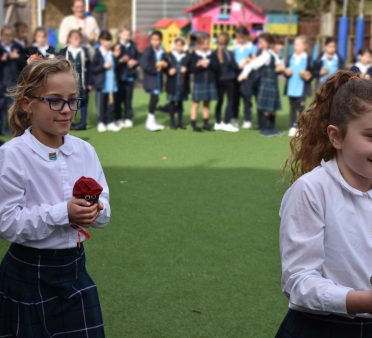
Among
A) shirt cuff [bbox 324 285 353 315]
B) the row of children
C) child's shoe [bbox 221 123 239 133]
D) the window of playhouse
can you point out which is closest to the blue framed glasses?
shirt cuff [bbox 324 285 353 315]

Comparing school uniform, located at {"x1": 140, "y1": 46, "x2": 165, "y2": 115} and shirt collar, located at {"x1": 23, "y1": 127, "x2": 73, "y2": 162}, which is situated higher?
shirt collar, located at {"x1": 23, "y1": 127, "x2": 73, "y2": 162}

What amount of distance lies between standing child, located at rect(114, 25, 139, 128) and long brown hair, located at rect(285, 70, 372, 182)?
1047cm

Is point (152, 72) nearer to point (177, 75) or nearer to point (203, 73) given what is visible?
point (177, 75)

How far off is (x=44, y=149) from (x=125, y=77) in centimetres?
1016

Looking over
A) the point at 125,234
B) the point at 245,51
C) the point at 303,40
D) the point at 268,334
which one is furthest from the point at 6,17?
the point at 268,334

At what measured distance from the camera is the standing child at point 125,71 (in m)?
13.1

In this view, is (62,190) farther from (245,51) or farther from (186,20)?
(186,20)

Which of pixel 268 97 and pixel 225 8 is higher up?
pixel 225 8

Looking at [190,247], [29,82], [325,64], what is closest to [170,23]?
[325,64]

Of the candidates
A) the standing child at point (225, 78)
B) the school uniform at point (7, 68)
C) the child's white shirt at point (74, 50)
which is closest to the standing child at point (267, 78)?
the standing child at point (225, 78)

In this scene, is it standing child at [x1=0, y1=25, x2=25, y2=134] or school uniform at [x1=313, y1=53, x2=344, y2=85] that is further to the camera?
school uniform at [x1=313, y1=53, x2=344, y2=85]

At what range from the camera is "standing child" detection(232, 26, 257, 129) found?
43.6 ft

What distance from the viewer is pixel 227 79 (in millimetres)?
13133

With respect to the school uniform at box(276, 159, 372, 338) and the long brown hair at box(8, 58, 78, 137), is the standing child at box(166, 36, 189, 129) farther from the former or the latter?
the school uniform at box(276, 159, 372, 338)
